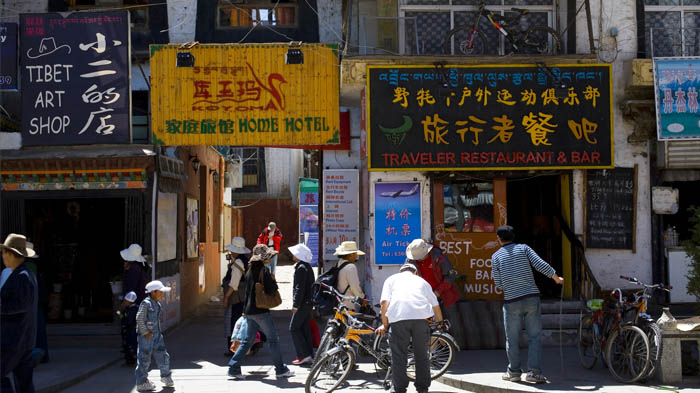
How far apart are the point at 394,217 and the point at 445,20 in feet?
12.3

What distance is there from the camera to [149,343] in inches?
361

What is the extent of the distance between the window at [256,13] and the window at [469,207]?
480 centimetres

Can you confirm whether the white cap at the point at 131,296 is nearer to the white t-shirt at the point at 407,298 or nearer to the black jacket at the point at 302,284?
the black jacket at the point at 302,284

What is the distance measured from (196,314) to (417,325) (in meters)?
9.95

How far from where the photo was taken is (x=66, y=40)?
12.8 metres

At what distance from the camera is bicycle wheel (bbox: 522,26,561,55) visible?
1291 cm

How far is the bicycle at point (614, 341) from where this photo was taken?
8.84m

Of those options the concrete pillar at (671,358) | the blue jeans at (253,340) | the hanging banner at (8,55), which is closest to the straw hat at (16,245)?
the blue jeans at (253,340)

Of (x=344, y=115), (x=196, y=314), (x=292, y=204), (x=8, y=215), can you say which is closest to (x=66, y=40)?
(x=8, y=215)

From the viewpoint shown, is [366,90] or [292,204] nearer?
[366,90]

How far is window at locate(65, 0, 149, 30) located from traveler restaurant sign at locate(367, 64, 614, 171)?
204 inches

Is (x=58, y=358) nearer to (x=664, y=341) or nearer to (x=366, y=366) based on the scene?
(x=366, y=366)

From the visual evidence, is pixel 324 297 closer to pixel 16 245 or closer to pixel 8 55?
pixel 16 245

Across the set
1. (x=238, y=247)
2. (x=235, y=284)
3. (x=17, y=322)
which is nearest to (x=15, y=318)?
(x=17, y=322)
